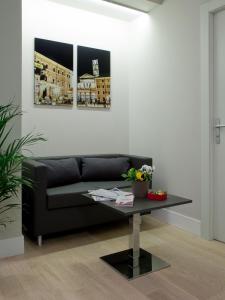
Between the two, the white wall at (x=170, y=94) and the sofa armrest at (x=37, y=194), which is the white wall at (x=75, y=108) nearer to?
the white wall at (x=170, y=94)

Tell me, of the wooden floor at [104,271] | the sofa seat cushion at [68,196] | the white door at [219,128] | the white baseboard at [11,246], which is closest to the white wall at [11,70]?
the white baseboard at [11,246]

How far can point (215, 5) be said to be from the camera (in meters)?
2.75

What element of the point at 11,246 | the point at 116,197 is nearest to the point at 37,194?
the point at 11,246

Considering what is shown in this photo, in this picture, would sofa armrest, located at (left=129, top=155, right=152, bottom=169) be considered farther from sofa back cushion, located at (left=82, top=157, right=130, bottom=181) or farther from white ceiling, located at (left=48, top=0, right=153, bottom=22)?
white ceiling, located at (left=48, top=0, right=153, bottom=22)

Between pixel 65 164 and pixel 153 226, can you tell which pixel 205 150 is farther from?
pixel 65 164

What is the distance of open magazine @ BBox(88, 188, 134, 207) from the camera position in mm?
2162

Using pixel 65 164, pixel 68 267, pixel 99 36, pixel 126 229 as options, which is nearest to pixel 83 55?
pixel 99 36

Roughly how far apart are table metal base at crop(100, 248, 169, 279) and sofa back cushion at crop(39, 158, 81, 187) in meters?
1.01

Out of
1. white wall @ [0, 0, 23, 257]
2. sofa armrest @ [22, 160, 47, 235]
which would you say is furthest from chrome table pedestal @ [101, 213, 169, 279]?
white wall @ [0, 0, 23, 257]

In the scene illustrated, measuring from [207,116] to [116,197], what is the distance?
1.30 metres

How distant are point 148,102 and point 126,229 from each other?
5.42ft

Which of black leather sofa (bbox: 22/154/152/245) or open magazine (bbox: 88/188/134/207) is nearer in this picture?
open magazine (bbox: 88/188/134/207)

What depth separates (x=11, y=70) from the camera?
2.45 metres

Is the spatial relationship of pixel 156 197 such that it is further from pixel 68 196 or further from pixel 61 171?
pixel 61 171
